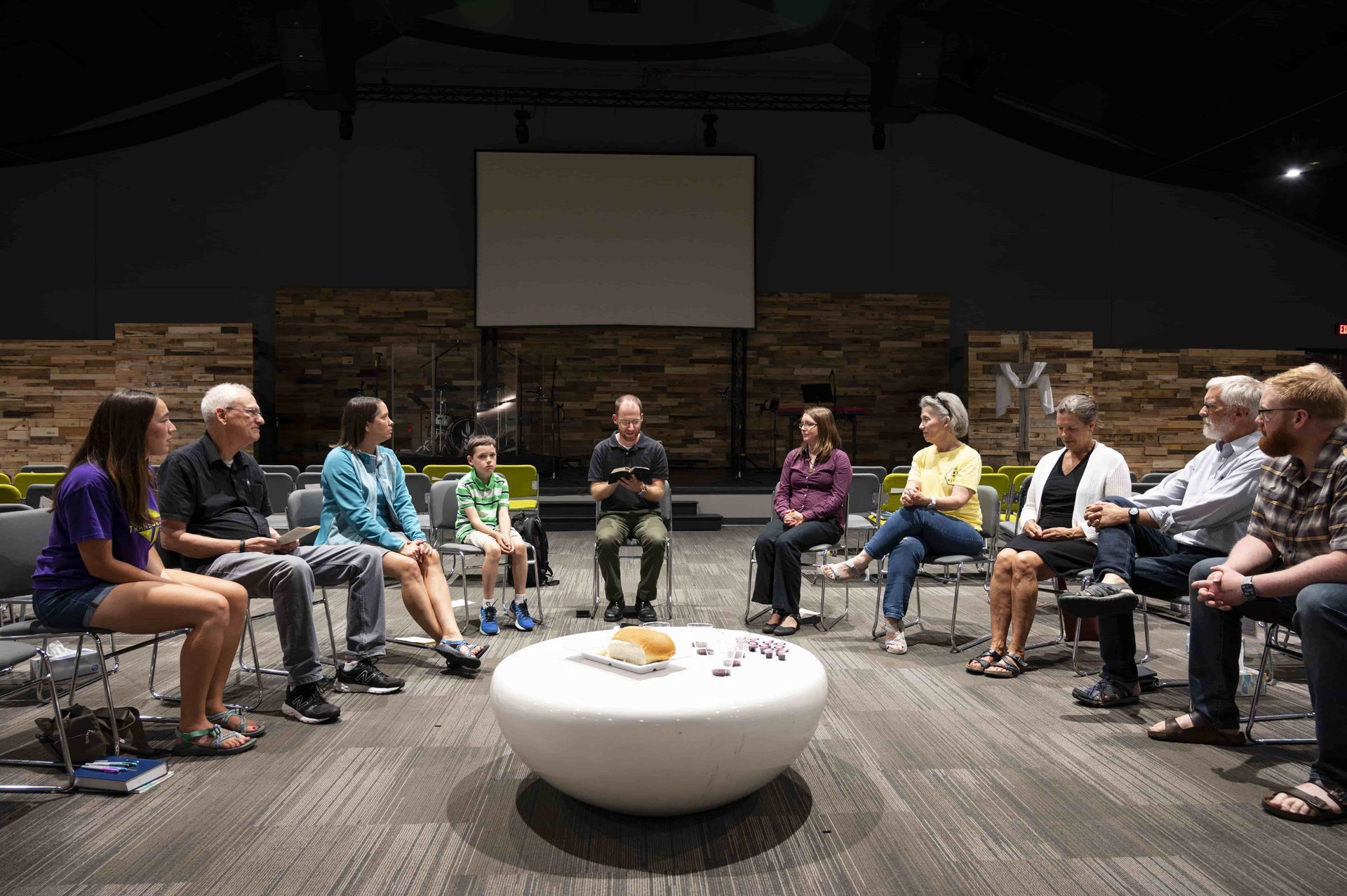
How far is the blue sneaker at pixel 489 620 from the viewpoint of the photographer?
4.49m

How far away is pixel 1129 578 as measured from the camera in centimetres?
335

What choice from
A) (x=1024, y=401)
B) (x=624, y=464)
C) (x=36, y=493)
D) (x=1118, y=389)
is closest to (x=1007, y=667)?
(x=624, y=464)

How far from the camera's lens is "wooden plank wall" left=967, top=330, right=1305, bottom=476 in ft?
36.6

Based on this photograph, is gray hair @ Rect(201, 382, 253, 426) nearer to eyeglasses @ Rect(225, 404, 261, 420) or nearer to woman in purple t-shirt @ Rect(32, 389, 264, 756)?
eyeglasses @ Rect(225, 404, 261, 420)

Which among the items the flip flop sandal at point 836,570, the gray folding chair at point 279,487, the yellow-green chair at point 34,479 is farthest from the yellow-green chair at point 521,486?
the yellow-green chair at point 34,479

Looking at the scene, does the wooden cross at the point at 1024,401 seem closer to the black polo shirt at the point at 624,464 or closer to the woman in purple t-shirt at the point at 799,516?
the woman in purple t-shirt at the point at 799,516

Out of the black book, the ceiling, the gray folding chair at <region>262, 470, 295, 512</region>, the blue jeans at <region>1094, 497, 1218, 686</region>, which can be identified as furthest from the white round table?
the ceiling

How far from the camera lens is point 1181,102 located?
878cm

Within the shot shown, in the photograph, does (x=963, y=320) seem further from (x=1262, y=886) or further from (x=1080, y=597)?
(x=1262, y=886)

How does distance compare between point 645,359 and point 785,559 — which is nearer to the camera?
point 785,559

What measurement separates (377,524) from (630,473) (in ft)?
5.15

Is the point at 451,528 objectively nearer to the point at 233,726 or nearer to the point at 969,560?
the point at 233,726

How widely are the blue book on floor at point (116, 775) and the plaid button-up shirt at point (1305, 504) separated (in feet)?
11.9

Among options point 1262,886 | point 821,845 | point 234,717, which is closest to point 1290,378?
point 1262,886
